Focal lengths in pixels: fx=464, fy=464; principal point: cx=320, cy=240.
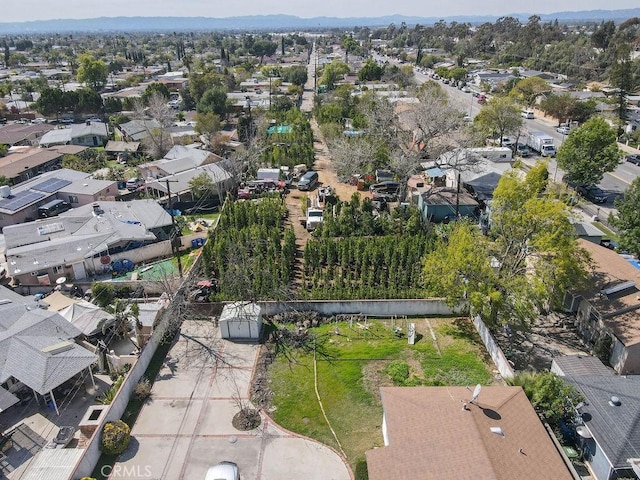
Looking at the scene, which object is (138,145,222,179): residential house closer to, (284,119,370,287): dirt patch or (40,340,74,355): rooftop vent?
(284,119,370,287): dirt patch

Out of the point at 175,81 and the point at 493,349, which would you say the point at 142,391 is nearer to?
the point at 493,349

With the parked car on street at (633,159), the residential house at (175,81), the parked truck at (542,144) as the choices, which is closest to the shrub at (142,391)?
the parked truck at (542,144)

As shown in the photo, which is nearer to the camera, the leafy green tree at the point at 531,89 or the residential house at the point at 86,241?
the residential house at the point at 86,241

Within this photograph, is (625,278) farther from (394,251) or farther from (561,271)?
(394,251)

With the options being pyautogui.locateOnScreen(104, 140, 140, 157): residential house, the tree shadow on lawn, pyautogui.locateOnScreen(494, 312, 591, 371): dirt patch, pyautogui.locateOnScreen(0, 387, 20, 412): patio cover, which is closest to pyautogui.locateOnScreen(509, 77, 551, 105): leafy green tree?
pyautogui.locateOnScreen(104, 140, 140, 157): residential house

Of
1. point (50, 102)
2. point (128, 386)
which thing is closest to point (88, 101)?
point (50, 102)

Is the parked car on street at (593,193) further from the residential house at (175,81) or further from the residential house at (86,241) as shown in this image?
the residential house at (175,81)
